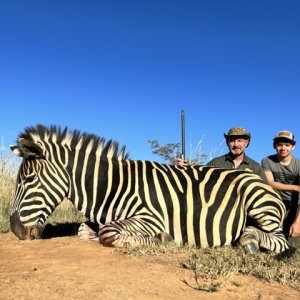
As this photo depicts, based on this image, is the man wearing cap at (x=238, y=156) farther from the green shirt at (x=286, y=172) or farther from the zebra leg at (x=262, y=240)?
the zebra leg at (x=262, y=240)

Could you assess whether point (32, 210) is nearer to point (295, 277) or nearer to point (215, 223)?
point (215, 223)

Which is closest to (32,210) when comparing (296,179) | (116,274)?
(116,274)

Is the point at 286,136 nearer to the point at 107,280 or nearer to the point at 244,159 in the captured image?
the point at 244,159

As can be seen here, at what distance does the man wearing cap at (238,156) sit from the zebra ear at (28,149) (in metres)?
2.63

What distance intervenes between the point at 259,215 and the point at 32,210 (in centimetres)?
220

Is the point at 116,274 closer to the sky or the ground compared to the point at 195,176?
closer to the ground

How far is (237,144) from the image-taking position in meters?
5.80

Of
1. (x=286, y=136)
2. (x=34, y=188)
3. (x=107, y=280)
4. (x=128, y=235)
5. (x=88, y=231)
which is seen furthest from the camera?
(x=286, y=136)

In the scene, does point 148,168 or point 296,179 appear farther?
point 296,179

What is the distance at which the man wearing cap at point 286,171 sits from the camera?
229 inches

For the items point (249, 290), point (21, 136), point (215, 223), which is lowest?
point (249, 290)

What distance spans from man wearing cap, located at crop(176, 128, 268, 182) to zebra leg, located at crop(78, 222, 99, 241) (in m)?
1.62

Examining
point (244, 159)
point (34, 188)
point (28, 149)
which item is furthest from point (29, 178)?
point (244, 159)

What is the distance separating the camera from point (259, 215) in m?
4.33
